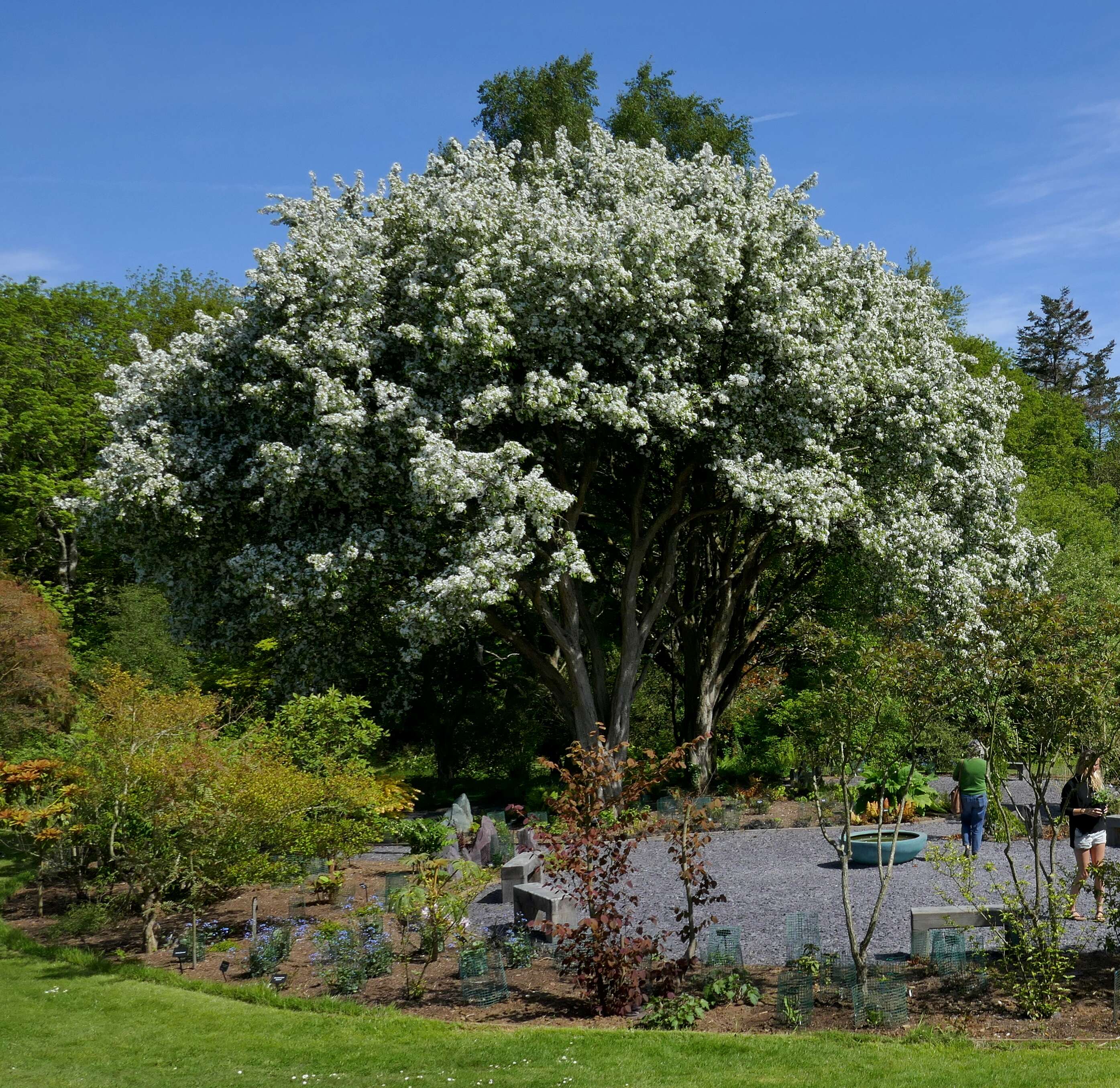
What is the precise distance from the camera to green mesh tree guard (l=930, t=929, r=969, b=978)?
915cm

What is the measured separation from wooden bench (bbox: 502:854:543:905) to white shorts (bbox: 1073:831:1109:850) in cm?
603

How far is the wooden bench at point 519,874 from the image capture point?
43.4ft

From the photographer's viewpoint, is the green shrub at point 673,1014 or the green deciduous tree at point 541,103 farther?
the green deciduous tree at point 541,103

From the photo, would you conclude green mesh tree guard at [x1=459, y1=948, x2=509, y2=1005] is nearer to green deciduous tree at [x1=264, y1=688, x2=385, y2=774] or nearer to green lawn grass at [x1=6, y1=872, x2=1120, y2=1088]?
green lawn grass at [x1=6, y1=872, x2=1120, y2=1088]

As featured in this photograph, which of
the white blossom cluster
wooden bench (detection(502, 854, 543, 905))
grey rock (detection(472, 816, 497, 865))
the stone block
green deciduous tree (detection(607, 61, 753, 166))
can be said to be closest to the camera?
the stone block

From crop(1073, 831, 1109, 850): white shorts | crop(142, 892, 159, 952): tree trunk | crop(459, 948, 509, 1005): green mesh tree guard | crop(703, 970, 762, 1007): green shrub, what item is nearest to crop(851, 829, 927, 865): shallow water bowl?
crop(1073, 831, 1109, 850): white shorts

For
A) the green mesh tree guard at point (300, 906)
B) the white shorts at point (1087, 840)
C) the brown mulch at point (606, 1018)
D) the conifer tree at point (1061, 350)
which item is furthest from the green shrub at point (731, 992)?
the conifer tree at point (1061, 350)

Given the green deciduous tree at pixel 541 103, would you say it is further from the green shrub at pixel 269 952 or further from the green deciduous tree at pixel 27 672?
the green shrub at pixel 269 952

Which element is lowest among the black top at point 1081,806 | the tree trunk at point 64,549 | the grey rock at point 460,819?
the grey rock at point 460,819

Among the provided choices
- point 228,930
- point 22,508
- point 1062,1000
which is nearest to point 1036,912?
point 1062,1000

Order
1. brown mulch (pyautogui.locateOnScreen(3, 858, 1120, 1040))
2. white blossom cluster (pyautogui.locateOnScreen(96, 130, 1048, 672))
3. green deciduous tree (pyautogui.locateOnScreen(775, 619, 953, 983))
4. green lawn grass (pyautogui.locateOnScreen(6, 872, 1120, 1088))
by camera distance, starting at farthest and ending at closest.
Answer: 1. white blossom cluster (pyautogui.locateOnScreen(96, 130, 1048, 672))
2. green deciduous tree (pyautogui.locateOnScreen(775, 619, 953, 983))
3. brown mulch (pyautogui.locateOnScreen(3, 858, 1120, 1040))
4. green lawn grass (pyautogui.locateOnScreen(6, 872, 1120, 1088))

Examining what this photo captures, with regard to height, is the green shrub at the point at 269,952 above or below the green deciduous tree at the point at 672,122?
below

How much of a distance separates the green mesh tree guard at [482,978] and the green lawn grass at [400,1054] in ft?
1.92

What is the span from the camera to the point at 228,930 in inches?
490
